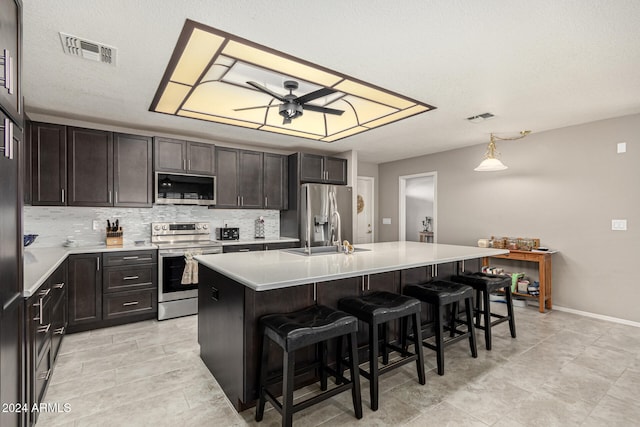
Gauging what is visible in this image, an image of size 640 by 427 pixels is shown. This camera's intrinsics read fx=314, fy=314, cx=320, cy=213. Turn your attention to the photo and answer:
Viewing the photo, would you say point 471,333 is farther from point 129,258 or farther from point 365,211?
point 365,211

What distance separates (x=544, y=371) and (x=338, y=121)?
3.43m

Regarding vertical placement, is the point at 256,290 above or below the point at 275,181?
below

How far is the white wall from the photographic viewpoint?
3.73 m

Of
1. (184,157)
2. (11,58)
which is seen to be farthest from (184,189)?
(11,58)

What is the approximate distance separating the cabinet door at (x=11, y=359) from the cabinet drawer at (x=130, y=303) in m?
2.19

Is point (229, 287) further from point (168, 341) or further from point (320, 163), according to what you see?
point (320, 163)

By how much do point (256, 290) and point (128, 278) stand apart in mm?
2794

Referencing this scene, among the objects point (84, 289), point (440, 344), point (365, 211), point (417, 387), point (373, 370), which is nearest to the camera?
point (373, 370)

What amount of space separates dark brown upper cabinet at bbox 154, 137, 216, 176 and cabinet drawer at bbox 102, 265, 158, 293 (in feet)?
4.32

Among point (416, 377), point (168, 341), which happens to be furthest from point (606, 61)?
point (168, 341)

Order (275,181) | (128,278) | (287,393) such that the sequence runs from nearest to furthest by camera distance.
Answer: (287,393), (128,278), (275,181)

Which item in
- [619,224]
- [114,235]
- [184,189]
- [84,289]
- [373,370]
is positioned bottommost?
[373,370]

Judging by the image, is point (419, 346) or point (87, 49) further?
point (419, 346)

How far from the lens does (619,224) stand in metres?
3.79
